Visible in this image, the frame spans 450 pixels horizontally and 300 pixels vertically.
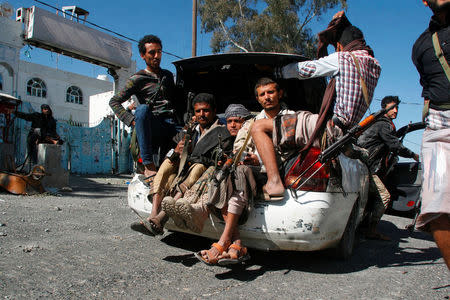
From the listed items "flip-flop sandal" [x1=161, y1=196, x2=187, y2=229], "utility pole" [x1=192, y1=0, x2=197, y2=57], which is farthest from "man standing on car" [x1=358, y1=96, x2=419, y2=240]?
"utility pole" [x1=192, y1=0, x2=197, y2=57]

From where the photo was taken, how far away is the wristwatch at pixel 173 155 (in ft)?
10.9

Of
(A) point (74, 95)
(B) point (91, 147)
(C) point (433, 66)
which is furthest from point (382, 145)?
(A) point (74, 95)

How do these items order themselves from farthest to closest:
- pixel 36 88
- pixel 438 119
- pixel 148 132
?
pixel 36 88 < pixel 148 132 < pixel 438 119

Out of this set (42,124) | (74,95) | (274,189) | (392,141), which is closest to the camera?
(274,189)

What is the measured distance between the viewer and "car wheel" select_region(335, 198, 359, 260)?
10.6 feet

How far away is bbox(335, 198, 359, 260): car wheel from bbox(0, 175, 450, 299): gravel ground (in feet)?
0.27

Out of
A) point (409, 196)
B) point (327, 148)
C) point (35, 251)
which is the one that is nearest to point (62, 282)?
point (35, 251)

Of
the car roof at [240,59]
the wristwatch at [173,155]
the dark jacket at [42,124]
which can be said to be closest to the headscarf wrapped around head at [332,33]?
the car roof at [240,59]

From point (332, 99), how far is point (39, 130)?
25.9 feet

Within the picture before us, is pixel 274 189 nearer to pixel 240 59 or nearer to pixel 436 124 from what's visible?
pixel 436 124

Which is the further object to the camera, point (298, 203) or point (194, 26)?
point (194, 26)

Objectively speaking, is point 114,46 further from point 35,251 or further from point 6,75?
point 35,251

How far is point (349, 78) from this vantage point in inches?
118

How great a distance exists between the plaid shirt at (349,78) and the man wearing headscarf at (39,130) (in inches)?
301
